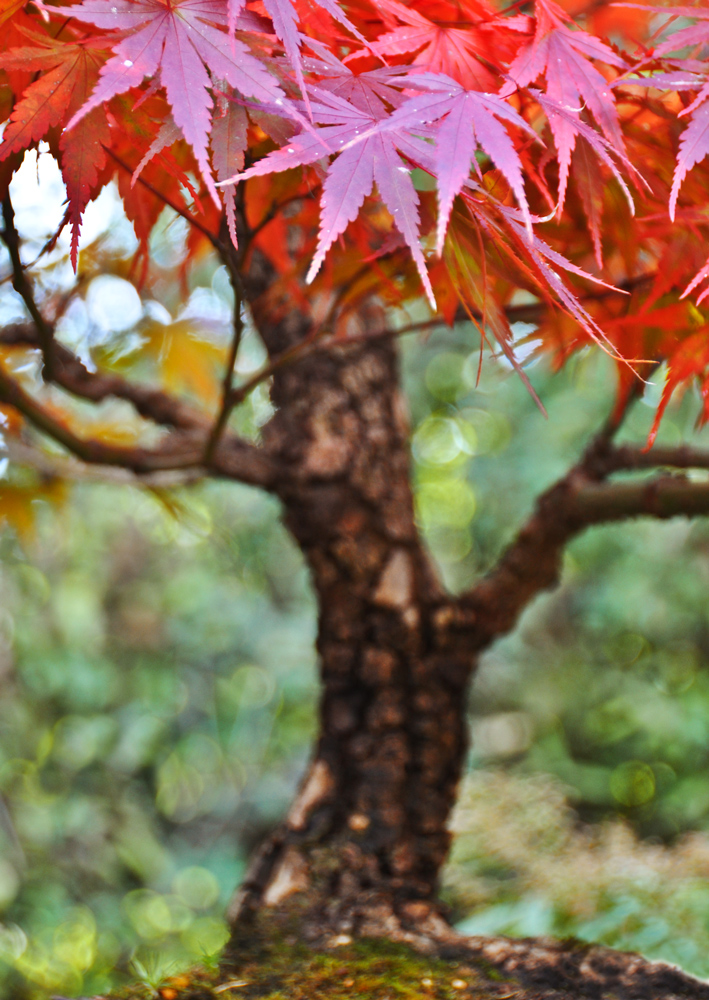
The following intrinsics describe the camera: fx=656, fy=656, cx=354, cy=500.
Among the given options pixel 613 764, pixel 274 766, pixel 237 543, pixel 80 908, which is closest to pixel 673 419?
pixel 613 764

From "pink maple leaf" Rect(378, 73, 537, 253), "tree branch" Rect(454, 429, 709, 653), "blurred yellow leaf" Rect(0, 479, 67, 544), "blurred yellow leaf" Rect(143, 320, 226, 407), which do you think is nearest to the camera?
"pink maple leaf" Rect(378, 73, 537, 253)

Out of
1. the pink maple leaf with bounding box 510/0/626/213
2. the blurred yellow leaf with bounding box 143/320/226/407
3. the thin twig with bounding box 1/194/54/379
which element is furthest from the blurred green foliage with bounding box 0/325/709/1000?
the pink maple leaf with bounding box 510/0/626/213

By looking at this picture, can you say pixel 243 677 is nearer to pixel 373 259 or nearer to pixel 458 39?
pixel 373 259

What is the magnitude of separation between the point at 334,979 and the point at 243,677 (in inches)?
71.1

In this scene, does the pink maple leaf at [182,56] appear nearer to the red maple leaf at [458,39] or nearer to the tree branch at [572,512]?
the red maple leaf at [458,39]

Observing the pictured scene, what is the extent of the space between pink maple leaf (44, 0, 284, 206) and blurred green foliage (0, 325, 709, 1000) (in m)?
1.43

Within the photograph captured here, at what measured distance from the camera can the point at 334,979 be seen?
21.1 inches

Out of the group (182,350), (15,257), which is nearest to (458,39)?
(15,257)

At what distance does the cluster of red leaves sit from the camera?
0.30m

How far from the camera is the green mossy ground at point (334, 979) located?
503mm

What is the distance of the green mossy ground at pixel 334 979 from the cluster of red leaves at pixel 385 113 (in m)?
0.49

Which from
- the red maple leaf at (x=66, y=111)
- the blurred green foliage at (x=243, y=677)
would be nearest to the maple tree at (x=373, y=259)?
the red maple leaf at (x=66, y=111)

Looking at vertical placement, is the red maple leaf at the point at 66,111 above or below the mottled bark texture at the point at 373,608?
above

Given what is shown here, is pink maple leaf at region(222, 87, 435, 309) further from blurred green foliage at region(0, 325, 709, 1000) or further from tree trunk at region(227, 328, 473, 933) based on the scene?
blurred green foliage at region(0, 325, 709, 1000)
